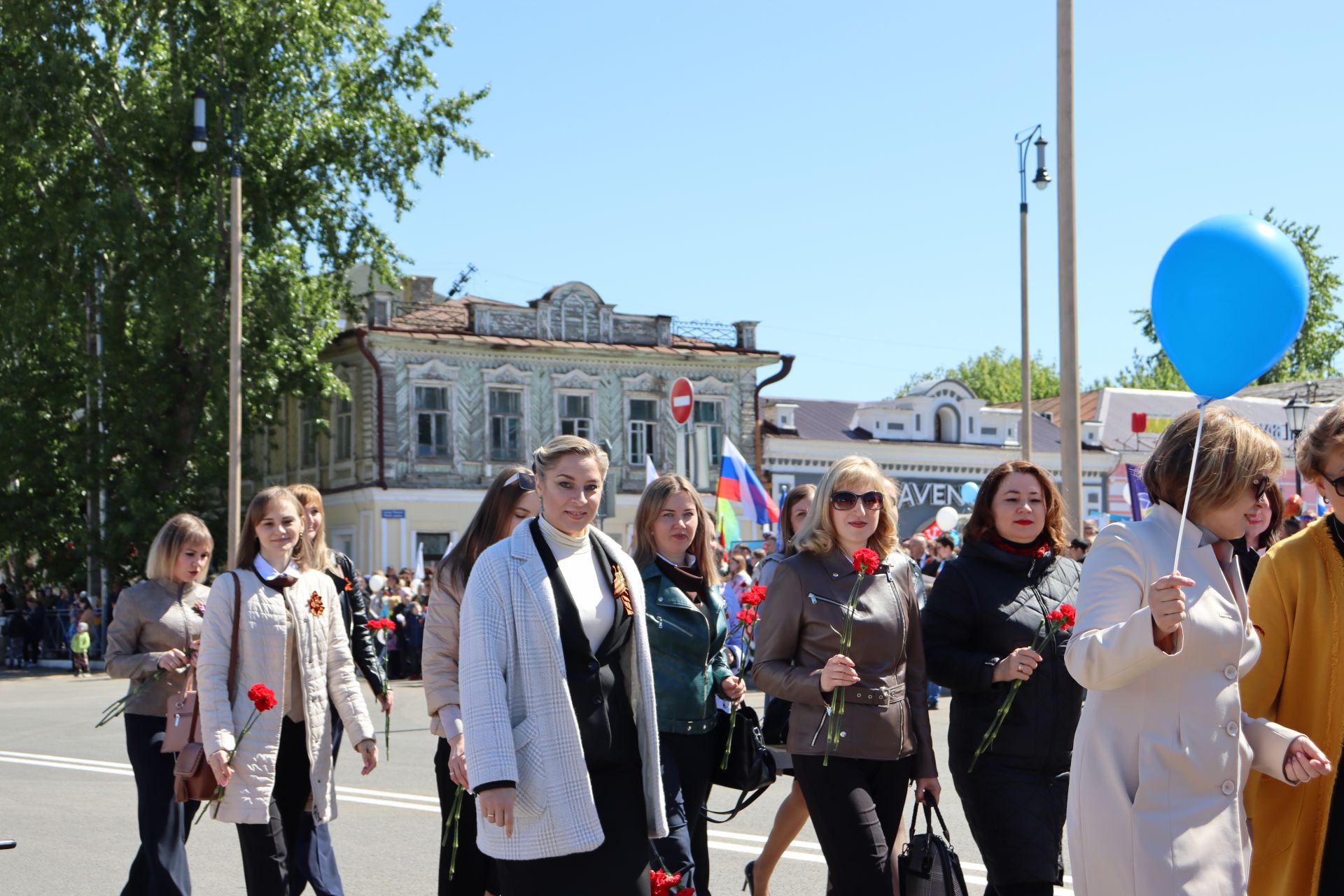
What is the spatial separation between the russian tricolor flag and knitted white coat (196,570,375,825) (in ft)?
59.3

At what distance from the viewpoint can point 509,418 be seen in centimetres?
4519

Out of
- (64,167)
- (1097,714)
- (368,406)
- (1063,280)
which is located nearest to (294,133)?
(64,167)

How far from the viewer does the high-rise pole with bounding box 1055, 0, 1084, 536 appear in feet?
43.5

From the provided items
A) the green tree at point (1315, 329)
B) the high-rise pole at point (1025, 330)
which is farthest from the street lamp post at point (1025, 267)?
the green tree at point (1315, 329)

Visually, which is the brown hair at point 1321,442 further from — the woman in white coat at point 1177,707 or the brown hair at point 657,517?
the brown hair at point 657,517

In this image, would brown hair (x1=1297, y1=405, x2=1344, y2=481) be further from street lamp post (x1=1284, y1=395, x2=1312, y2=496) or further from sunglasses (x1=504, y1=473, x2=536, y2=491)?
street lamp post (x1=1284, y1=395, x2=1312, y2=496)

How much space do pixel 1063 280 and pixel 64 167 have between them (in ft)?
88.6

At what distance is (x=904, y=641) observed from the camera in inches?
253

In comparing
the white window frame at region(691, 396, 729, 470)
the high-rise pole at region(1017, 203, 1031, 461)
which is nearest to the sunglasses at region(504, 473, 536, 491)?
the high-rise pole at region(1017, 203, 1031, 461)

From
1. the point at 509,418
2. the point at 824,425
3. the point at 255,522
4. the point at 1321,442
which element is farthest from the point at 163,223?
the point at 1321,442

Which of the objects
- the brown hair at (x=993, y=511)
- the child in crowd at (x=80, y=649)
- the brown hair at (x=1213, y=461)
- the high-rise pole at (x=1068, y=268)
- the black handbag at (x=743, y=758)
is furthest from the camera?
the child in crowd at (x=80, y=649)

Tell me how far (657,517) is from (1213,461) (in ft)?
10.3

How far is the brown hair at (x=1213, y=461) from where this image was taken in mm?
4316

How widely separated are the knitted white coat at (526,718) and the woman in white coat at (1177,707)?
1.29 meters
